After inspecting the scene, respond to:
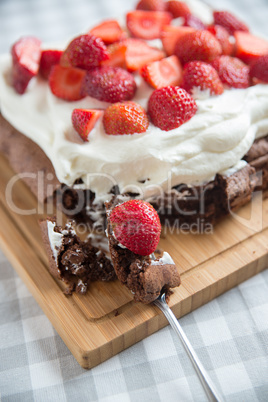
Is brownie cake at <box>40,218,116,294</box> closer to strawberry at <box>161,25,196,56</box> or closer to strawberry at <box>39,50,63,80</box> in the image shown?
strawberry at <box>39,50,63,80</box>

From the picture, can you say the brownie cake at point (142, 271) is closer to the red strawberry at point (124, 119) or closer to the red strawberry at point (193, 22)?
the red strawberry at point (124, 119)

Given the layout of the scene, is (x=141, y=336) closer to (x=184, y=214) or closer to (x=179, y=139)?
(x=184, y=214)

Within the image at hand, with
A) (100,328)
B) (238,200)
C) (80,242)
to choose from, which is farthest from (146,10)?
(100,328)

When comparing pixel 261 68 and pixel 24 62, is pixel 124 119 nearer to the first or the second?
pixel 24 62

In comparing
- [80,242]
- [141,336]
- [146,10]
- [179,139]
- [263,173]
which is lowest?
[141,336]

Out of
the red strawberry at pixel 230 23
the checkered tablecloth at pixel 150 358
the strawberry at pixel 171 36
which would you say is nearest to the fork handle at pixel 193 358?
the checkered tablecloth at pixel 150 358

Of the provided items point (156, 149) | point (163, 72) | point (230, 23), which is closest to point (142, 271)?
point (156, 149)

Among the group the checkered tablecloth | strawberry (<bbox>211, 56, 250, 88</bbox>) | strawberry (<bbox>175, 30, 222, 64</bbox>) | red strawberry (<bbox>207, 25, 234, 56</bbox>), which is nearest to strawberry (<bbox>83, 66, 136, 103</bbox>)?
strawberry (<bbox>175, 30, 222, 64</bbox>)
